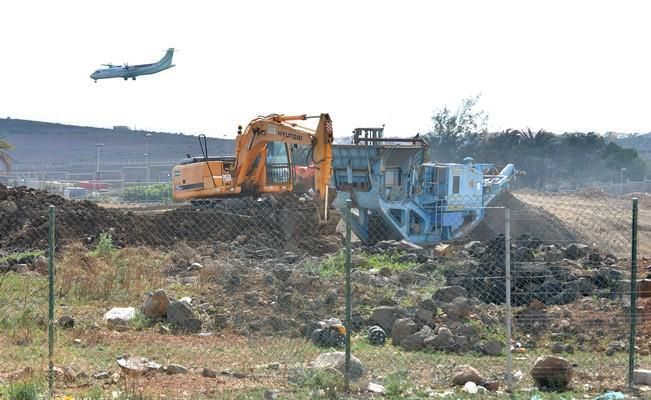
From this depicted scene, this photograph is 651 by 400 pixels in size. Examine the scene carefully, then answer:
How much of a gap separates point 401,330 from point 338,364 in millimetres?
2660

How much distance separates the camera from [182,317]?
12.7 metres

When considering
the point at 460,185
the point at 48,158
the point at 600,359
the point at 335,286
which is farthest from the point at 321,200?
the point at 48,158

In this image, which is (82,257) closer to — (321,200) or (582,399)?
(321,200)

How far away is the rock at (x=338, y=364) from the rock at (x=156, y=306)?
3.98m

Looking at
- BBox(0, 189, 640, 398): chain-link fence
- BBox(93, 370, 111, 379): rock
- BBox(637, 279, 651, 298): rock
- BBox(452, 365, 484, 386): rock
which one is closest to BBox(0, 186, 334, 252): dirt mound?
BBox(0, 189, 640, 398): chain-link fence

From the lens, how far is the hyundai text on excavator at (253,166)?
82.9 feet

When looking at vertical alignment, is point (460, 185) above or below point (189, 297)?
above

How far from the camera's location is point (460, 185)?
2814 cm

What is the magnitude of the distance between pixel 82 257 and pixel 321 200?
7.82 meters

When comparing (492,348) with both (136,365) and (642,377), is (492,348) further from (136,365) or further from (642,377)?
(136,365)

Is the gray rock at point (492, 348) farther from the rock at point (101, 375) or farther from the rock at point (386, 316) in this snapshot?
the rock at point (101, 375)

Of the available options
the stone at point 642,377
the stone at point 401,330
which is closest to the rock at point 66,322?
the stone at point 401,330

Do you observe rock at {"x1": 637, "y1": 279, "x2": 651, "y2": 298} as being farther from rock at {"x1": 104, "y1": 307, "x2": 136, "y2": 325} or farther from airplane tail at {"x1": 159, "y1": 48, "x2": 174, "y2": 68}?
airplane tail at {"x1": 159, "y1": 48, "x2": 174, "y2": 68}

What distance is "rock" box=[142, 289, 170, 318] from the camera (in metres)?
12.9
